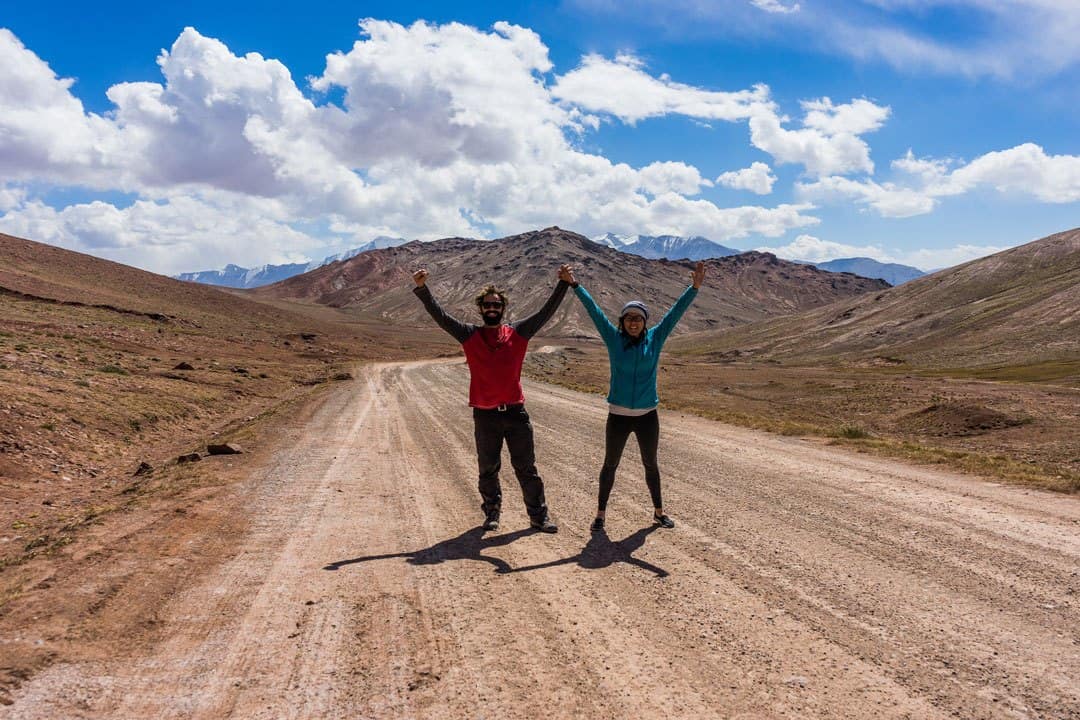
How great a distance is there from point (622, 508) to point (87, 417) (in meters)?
13.8

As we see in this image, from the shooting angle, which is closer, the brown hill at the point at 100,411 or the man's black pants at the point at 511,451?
the man's black pants at the point at 511,451

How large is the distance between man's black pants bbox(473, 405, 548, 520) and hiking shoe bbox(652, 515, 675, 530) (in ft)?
4.48

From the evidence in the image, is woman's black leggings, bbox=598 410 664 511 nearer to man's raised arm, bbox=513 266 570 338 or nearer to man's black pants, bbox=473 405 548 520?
man's black pants, bbox=473 405 548 520

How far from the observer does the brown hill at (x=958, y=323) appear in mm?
86875

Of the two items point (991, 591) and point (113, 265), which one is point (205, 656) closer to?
point (991, 591)

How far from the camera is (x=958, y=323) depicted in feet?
348

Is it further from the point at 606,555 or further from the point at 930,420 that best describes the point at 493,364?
the point at 930,420

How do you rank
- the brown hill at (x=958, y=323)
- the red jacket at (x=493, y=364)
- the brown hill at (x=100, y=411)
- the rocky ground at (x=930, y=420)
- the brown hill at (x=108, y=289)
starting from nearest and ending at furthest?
the red jacket at (x=493, y=364) → the brown hill at (x=100, y=411) → the rocky ground at (x=930, y=420) → the brown hill at (x=108, y=289) → the brown hill at (x=958, y=323)

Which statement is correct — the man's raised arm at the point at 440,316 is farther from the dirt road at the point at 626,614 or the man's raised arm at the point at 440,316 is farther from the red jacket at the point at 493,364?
the dirt road at the point at 626,614

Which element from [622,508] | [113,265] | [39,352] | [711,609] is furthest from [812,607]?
[113,265]

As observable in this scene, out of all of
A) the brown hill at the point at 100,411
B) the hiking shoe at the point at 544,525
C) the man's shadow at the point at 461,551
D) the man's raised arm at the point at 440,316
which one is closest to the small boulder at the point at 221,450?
the brown hill at the point at 100,411

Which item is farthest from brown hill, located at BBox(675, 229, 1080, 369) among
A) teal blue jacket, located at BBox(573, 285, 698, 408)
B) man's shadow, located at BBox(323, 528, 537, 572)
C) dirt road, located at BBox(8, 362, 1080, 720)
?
man's shadow, located at BBox(323, 528, 537, 572)

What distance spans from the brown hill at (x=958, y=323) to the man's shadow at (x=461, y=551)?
8705 cm

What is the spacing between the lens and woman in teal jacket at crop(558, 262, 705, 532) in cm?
652
